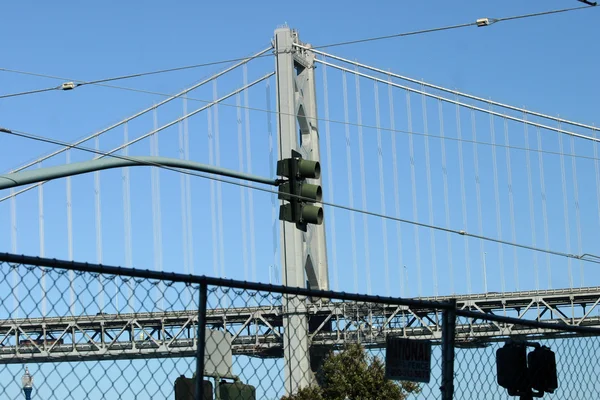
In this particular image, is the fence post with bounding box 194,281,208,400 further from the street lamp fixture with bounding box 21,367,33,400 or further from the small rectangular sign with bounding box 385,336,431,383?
the small rectangular sign with bounding box 385,336,431,383

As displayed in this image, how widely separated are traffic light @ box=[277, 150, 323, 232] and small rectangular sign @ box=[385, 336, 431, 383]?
29.5 ft

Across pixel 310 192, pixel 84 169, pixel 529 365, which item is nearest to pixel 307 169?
pixel 310 192

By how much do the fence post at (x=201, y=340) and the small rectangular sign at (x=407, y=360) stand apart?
1118 mm

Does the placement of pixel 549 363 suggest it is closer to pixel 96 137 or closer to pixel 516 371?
pixel 516 371

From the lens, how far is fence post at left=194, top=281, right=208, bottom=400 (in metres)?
6.30

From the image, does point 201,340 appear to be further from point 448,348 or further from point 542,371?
point 542,371

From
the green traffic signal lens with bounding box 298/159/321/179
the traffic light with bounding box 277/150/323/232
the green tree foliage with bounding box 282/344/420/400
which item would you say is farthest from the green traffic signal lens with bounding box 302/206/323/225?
the green tree foliage with bounding box 282/344/420/400

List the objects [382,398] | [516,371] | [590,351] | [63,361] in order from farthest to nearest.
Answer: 1. [382,398]
2. [590,351]
3. [516,371]
4. [63,361]

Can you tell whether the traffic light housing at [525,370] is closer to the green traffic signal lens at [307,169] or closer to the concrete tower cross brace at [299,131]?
the green traffic signal lens at [307,169]

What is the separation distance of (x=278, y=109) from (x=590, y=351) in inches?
1724

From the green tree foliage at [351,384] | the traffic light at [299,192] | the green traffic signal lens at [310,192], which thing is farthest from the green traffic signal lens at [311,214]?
the green tree foliage at [351,384]

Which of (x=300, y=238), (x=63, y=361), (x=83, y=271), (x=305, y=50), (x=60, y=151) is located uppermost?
(x=305, y=50)

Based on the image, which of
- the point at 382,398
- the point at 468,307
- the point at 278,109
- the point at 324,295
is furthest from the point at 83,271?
the point at 468,307

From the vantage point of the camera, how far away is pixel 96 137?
5778 centimetres
